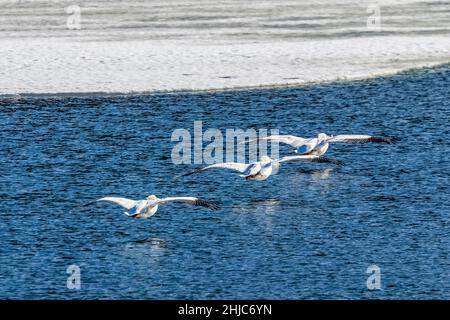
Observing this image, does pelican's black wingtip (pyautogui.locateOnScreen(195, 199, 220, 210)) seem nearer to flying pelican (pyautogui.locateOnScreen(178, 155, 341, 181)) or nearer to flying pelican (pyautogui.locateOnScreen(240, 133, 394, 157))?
flying pelican (pyautogui.locateOnScreen(178, 155, 341, 181))

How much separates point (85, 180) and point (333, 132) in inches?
235

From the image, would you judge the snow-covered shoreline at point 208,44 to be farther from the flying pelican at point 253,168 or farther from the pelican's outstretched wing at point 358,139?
the flying pelican at point 253,168

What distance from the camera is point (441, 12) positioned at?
126ft

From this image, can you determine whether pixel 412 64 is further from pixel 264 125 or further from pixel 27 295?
pixel 27 295

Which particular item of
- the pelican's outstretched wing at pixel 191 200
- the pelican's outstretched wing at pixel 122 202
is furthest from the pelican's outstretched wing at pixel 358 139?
the pelican's outstretched wing at pixel 122 202

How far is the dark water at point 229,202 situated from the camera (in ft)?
63.5

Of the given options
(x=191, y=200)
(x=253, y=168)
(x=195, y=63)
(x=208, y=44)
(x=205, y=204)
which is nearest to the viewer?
(x=191, y=200)

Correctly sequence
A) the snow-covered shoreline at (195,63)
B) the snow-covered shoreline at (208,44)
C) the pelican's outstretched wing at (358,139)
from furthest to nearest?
the snow-covered shoreline at (208,44) → the snow-covered shoreline at (195,63) → the pelican's outstretched wing at (358,139)

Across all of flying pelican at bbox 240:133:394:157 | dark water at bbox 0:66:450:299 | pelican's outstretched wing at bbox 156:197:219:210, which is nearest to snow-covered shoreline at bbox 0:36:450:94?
dark water at bbox 0:66:450:299

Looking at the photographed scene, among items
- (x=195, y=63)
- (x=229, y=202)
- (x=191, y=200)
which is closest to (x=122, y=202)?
(x=191, y=200)

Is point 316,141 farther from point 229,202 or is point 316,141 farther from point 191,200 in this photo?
point 191,200

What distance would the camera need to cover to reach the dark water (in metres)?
19.3

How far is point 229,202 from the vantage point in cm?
2308
